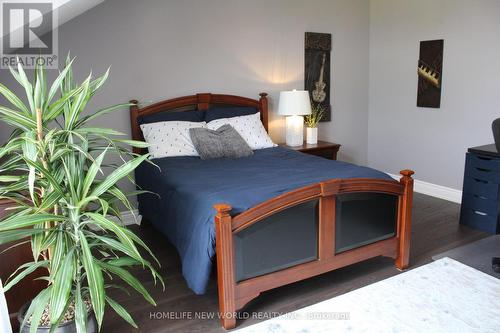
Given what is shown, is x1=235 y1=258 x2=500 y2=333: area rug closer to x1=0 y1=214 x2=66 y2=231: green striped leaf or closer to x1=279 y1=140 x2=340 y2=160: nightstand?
x1=0 y1=214 x2=66 y2=231: green striped leaf

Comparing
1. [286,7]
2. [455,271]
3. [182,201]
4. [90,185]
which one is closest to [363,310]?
[455,271]

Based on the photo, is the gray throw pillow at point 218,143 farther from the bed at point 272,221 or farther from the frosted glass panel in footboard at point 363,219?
the frosted glass panel in footboard at point 363,219

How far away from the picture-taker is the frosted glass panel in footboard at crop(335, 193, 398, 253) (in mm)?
2613

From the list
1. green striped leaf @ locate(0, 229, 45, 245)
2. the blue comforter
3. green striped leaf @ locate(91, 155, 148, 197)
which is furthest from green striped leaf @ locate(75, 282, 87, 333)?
the blue comforter

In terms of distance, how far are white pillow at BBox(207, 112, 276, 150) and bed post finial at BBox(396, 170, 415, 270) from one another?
1617 millimetres

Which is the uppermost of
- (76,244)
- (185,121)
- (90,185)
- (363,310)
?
(185,121)

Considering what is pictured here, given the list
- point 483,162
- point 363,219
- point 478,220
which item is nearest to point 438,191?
point 478,220

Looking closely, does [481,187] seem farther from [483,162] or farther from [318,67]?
[318,67]

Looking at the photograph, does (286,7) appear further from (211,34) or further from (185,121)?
(185,121)

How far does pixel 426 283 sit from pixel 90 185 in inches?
74.5

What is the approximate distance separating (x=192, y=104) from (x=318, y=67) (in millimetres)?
1743

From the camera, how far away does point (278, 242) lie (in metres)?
2.39

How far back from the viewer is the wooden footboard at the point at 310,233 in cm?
224

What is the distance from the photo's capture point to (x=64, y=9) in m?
2.69
